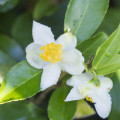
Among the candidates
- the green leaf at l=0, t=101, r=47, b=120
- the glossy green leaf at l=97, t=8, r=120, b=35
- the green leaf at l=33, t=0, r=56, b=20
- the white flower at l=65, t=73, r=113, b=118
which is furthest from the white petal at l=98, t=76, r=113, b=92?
the green leaf at l=33, t=0, r=56, b=20

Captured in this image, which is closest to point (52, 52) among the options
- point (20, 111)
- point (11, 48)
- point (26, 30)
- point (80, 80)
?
point (80, 80)

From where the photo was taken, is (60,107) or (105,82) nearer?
(105,82)

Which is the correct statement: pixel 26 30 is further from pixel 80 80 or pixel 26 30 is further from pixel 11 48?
pixel 80 80

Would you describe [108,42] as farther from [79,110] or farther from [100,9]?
[79,110]

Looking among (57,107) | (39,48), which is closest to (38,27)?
(39,48)

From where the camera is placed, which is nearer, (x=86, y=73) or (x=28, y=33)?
(x=86, y=73)

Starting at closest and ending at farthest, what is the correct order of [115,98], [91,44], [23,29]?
1. [91,44]
2. [115,98]
3. [23,29]

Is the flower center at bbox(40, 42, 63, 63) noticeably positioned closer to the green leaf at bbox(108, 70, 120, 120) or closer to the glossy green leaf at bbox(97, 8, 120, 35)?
the green leaf at bbox(108, 70, 120, 120)
